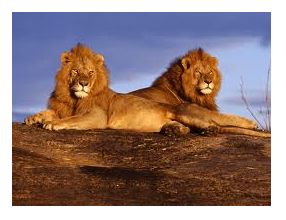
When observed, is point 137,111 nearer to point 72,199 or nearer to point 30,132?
point 30,132

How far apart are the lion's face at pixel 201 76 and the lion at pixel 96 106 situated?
1.01m

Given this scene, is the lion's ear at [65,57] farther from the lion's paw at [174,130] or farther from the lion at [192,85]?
the lion's paw at [174,130]

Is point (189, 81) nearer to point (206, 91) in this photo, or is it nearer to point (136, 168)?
point (206, 91)

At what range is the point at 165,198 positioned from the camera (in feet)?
21.4

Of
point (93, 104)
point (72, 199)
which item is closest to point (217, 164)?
point (72, 199)

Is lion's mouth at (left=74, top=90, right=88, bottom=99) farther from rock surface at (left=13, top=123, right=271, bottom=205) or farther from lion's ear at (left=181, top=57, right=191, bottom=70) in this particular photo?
lion's ear at (left=181, top=57, right=191, bottom=70)

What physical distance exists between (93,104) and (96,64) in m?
0.63

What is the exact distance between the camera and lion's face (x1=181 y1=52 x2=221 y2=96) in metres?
11.2

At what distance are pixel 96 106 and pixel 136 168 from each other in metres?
2.43

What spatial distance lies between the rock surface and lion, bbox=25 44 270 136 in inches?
13.5

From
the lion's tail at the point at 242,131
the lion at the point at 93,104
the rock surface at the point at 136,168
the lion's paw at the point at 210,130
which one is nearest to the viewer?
the rock surface at the point at 136,168

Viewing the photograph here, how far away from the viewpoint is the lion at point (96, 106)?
1005 cm

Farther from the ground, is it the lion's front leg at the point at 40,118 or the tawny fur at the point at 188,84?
the tawny fur at the point at 188,84

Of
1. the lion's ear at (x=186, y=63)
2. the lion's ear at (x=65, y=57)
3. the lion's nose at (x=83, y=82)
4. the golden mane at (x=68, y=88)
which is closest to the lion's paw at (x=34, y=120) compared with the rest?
the golden mane at (x=68, y=88)
